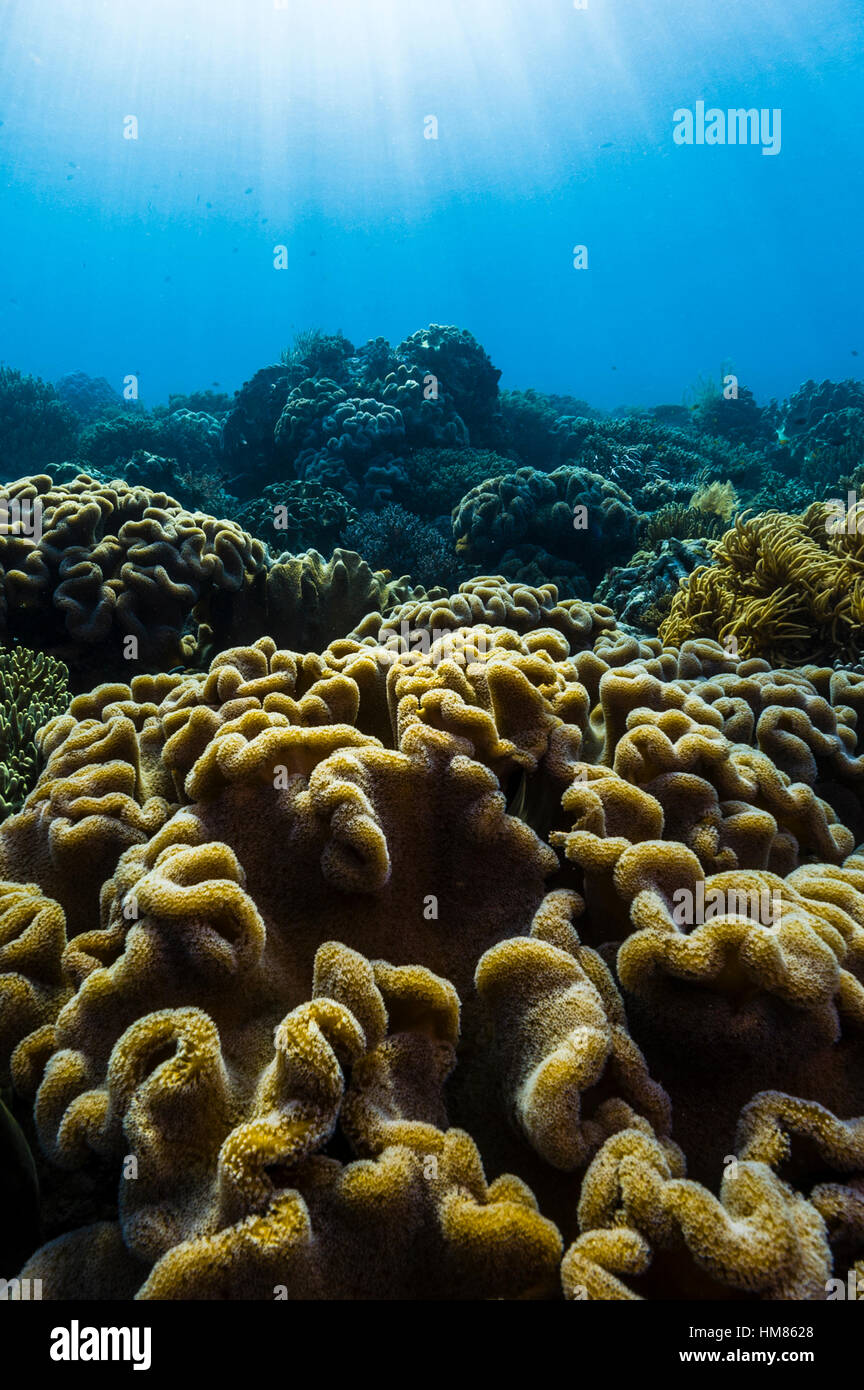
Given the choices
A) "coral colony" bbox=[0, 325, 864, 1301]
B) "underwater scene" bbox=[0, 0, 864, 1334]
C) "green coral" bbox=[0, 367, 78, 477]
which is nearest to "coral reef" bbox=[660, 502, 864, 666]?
"underwater scene" bbox=[0, 0, 864, 1334]

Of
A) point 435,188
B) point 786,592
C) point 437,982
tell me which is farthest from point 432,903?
point 435,188

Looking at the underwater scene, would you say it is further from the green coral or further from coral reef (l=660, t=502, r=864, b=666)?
the green coral

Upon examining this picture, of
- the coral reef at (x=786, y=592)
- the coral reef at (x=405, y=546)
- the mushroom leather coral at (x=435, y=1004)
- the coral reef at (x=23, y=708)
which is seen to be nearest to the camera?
the mushroom leather coral at (x=435, y=1004)

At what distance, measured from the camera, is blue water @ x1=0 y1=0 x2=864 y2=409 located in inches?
2931

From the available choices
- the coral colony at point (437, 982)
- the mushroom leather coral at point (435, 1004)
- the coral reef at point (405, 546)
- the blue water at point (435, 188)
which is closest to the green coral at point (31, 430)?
the coral reef at point (405, 546)

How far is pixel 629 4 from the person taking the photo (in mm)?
67562

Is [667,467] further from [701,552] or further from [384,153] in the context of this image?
[384,153]

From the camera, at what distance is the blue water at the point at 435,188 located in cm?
7444

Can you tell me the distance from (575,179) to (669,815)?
5965 inches

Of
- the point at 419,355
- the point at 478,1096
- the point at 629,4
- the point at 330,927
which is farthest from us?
the point at 629,4

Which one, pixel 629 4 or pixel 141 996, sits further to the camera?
pixel 629 4

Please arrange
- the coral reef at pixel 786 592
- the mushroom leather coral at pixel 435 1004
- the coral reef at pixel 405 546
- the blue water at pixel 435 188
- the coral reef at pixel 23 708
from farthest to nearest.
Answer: the blue water at pixel 435 188, the coral reef at pixel 405 546, the coral reef at pixel 786 592, the coral reef at pixel 23 708, the mushroom leather coral at pixel 435 1004

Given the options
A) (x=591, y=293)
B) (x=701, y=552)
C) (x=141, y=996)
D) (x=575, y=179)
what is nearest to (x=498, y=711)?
(x=141, y=996)

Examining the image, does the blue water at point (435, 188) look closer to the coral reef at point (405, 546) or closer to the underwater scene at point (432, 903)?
the coral reef at point (405, 546)
